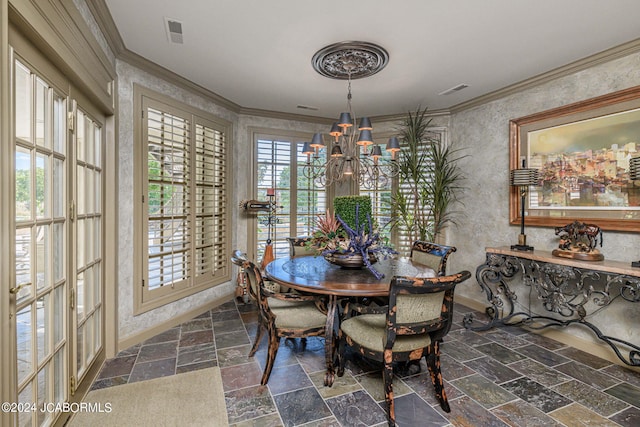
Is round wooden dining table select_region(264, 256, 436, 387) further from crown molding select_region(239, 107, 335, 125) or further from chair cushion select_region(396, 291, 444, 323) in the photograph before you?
crown molding select_region(239, 107, 335, 125)

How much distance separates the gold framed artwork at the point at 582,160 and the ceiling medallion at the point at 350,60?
1838 millimetres

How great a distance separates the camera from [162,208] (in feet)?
10.6

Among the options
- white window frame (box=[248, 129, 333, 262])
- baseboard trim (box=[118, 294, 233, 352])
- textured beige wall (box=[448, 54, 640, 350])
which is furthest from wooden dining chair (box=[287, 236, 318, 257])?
textured beige wall (box=[448, 54, 640, 350])

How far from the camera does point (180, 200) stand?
342 centimetres

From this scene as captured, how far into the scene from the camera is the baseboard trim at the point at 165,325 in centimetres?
290

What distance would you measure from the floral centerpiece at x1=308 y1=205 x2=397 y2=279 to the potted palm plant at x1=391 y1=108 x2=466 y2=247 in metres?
1.57

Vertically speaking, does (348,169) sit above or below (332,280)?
above

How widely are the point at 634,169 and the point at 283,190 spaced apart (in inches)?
149

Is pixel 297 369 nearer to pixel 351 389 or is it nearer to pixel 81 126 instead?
pixel 351 389

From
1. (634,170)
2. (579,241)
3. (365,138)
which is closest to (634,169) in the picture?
(634,170)

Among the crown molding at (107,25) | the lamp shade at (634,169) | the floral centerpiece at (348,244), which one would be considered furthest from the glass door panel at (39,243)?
the lamp shade at (634,169)

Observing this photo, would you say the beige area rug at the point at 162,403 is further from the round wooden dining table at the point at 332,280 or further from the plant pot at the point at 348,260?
the plant pot at the point at 348,260

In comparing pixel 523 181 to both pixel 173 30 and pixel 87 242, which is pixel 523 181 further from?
pixel 87 242

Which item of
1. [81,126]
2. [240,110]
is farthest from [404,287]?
[240,110]
